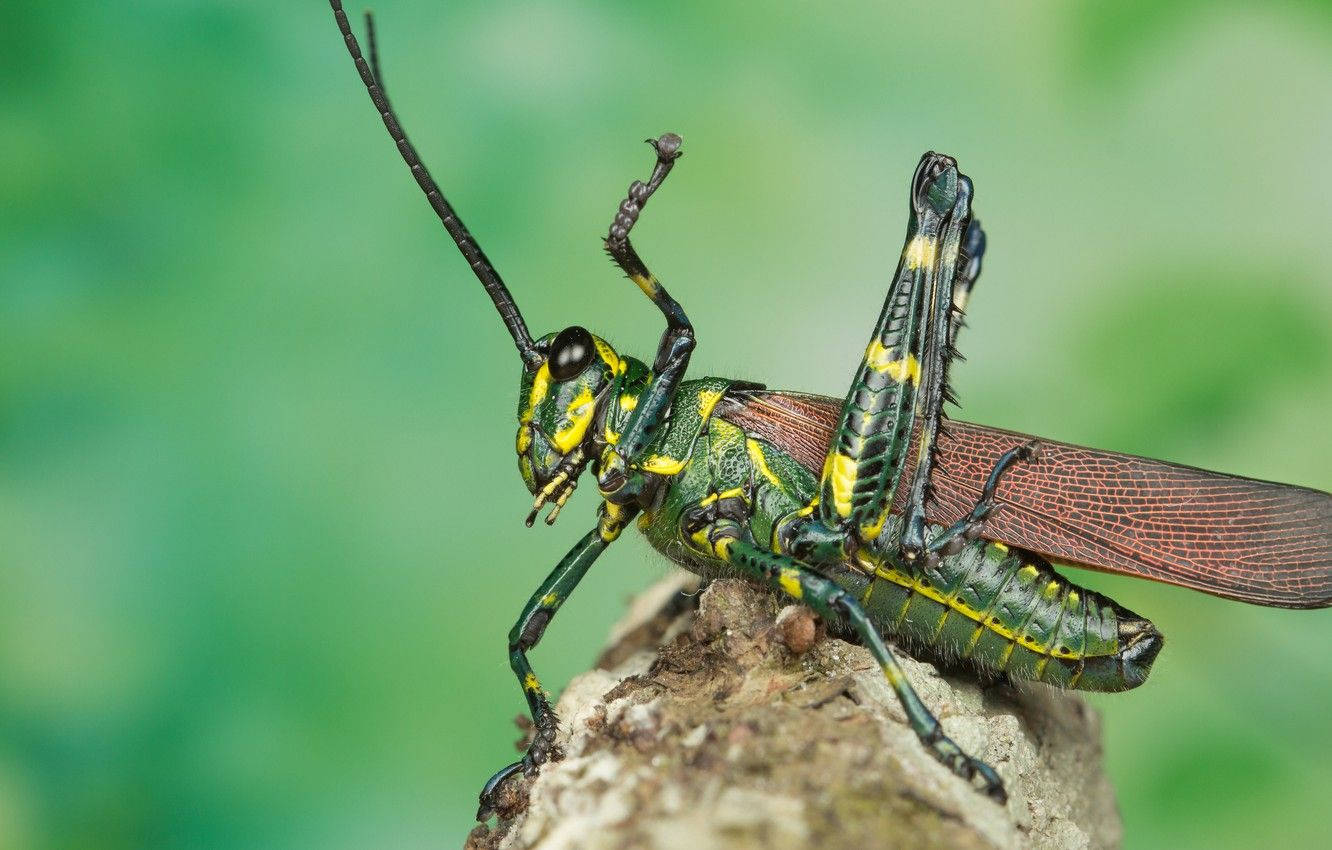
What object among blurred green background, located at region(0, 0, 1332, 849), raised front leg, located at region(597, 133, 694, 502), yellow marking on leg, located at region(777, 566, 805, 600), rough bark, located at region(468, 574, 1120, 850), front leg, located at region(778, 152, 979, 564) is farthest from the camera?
blurred green background, located at region(0, 0, 1332, 849)

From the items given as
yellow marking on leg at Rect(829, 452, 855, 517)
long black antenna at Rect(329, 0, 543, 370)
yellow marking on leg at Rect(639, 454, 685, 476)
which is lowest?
yellow marking on leg at Rect(829, 452, 855, 517)

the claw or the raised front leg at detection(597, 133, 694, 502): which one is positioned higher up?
the raised front leg at detection(597, 133, 694, 502)

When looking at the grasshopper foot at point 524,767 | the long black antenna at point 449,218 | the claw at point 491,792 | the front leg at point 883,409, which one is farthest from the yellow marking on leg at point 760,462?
the claw at point 491,792

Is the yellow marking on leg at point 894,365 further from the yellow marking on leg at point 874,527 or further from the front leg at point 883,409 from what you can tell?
the yellow marking on leg at point 874,527

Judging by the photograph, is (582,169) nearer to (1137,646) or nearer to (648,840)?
(1137,646)

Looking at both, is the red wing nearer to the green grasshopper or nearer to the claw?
the green grasshopper

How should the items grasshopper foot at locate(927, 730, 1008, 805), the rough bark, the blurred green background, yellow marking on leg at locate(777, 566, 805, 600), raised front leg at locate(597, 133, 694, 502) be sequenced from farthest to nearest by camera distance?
1. the blurred green background
2. raised front leg at locate(597, 133, 694, 502)
3. yellow marking on leg at locate(777, 566, 805, 600)
4. grasshopper foot at locate(927, 730, 1008, 805)
5. the rough bark

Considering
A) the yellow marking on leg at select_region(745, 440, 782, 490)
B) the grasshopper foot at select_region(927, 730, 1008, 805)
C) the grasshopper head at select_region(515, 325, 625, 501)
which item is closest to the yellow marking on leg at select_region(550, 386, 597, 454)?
the grasshopper head at select_region(515, 325, 625, 501)

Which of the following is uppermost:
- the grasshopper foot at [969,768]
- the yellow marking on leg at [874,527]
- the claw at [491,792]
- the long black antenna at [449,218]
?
the long black antenna at [449,218]
